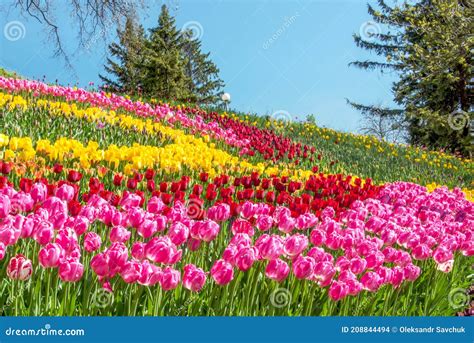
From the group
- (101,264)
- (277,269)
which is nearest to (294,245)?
(277,269)

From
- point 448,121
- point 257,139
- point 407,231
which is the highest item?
point 448,121

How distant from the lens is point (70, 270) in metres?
2.38

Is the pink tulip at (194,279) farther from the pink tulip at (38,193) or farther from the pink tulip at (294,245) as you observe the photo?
the pink tulip at (38,193)

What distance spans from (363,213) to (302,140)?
1188cm

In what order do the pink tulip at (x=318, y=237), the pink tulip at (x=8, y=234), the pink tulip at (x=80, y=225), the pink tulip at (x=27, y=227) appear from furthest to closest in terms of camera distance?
the pink tulip at (x=318, y=237) → the pink tulip at (x=80, y=225) → the pink tulip at (x=27, y=227) → the pink tulip at (x=8, y=234)

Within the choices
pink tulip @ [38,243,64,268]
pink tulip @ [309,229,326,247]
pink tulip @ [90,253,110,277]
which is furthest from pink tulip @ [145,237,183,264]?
pink tulip @ [309,229,326,247]

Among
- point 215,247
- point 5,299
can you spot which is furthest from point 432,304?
point 5,299

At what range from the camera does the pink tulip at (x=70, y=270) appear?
2.38 metres

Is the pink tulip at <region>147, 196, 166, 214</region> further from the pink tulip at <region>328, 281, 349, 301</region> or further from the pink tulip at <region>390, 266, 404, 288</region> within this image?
the pink tulip at <region>390, 266, 404, 288</region>

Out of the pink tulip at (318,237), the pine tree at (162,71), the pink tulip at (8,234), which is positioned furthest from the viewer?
the pine tree at (162,71)

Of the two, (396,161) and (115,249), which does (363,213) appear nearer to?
(115,249)

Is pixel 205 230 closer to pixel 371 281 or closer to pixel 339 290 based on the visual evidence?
pixel 339 290

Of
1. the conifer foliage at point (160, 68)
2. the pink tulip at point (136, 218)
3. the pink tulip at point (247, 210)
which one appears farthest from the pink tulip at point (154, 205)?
the conifer foliage at point (160, 68)

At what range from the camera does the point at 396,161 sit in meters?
16.7
